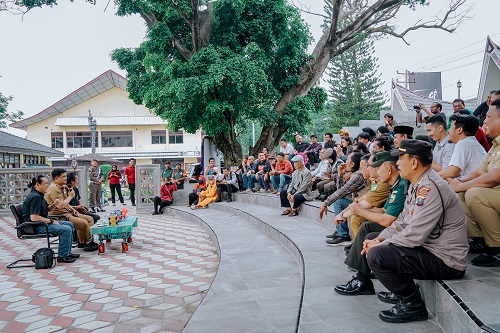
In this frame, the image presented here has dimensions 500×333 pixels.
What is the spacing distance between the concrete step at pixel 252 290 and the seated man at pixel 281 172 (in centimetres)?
264

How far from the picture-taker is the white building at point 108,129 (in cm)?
3178

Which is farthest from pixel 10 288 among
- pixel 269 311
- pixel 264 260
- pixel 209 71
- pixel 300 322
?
pixel 209 71

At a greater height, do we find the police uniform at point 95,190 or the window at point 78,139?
the window at point 78,139

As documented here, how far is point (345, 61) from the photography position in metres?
36.8

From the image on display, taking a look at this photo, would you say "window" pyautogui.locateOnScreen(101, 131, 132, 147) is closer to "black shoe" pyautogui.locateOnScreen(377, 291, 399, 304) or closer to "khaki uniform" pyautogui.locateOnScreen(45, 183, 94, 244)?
"khaki uniform" pyautogui.locateOnScreen(45, 183, 94, 244)

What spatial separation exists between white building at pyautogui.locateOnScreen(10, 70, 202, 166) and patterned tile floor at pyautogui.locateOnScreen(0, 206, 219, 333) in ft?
86.1

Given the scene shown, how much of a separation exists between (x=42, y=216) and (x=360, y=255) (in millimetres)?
5076

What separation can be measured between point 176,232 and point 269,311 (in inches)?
236

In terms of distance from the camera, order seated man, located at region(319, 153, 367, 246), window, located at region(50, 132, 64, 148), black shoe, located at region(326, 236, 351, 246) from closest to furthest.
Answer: seated man, located at region(319, 153, 367, 246) < black shoe, located at region(326, 236, 351, 246) < window, located at region(50, 132, 64, 148)

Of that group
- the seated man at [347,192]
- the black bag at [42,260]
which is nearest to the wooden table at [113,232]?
the black bag at [42,260]

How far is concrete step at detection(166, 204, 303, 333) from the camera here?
2.96 metres

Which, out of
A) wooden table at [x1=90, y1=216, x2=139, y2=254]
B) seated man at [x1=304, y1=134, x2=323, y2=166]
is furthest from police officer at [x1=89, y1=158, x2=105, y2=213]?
seated man at [x1=304, y1=134, x2=323, y2=166]

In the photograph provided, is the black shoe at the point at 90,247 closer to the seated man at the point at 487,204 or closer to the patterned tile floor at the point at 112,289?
the patterned tile floor at the point at 112,289

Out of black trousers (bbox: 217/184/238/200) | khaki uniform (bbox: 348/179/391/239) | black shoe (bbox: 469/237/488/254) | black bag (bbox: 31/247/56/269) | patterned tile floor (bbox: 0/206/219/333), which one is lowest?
patterned tile floor (bbox: 0/206/219/333)
